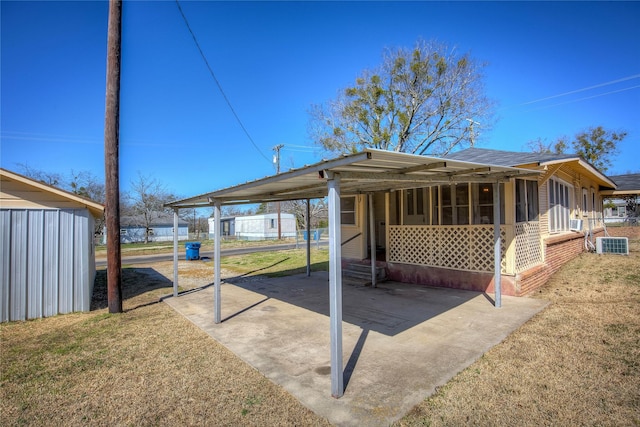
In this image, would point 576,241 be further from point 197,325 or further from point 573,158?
point 197,325

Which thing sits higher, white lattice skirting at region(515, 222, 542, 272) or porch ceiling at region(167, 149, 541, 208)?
porch ceiling at region(167, 149, 541, 208)

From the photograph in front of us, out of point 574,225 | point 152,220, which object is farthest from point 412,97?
point 152,220

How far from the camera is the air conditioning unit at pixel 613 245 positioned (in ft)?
35.1

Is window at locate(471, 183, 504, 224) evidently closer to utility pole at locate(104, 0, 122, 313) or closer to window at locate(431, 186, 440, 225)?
window at locate(431, 186, 440, 225)

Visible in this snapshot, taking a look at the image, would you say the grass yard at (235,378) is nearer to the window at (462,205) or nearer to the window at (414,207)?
the window at (462,205)

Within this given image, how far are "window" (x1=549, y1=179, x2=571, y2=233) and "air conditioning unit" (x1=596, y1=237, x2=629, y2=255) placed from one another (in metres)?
1.69

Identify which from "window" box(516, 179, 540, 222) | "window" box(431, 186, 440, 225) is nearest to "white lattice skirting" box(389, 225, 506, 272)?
"window" box(431, 186, 440, 225)

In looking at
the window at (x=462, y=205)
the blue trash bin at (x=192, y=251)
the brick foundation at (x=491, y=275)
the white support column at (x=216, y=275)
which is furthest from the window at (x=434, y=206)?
the blue trash bin at (x=192, y=251)

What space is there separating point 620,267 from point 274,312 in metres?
8.97

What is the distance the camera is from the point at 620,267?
857 cm

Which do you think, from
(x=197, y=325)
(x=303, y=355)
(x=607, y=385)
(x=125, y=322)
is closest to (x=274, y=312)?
(x=197, y=325)

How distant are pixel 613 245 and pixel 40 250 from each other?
1586cm

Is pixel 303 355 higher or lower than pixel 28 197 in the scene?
lower

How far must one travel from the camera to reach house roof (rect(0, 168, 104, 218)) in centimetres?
598
